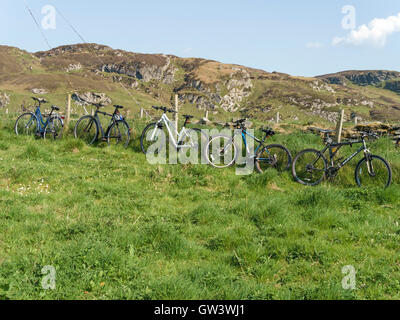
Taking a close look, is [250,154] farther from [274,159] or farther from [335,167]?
[335,167]

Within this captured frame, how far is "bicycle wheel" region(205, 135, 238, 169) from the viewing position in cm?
1046

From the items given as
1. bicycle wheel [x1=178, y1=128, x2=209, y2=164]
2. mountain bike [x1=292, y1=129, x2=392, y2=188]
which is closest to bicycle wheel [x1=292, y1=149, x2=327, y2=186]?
mountain bike [x1=292, y1=129, x2=392, y2=188]

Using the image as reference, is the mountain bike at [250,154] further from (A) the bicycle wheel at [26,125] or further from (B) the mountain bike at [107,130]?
(A) the bicycle wheel at [26,125]

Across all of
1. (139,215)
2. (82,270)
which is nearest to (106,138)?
(139,215)

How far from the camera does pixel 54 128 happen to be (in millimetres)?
13492

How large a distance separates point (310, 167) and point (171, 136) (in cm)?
473

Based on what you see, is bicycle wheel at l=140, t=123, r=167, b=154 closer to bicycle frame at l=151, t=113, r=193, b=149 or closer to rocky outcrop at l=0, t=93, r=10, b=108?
bicycle frame at l=151, t=113, r=193, b=149

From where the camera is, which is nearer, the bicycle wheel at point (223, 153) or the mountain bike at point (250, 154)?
the mountain bike at point (250, 154)

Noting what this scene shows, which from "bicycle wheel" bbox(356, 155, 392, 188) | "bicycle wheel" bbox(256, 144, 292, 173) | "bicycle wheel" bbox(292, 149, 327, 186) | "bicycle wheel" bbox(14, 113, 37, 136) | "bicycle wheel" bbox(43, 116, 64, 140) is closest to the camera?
"bicycle wheel" bbox(356, 155, 392, 188)

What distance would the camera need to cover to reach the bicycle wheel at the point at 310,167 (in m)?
9.49

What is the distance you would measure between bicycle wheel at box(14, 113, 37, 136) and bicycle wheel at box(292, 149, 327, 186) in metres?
11.1

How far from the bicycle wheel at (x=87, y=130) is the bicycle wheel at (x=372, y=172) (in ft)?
31.1

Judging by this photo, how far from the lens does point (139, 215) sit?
6.53m

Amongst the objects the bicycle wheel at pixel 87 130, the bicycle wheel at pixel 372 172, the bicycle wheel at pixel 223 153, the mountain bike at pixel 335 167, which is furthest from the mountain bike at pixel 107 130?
the bicycle wheel at pixel 372 172
